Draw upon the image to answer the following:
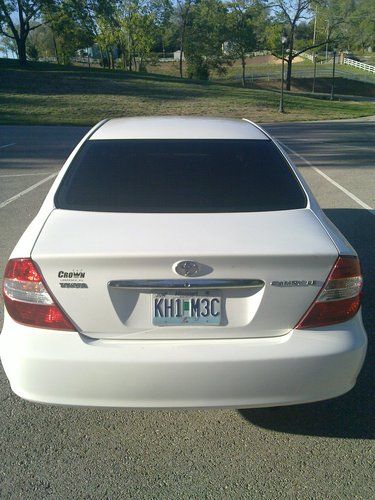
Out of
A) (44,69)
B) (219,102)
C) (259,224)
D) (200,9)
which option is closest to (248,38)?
(200,9)

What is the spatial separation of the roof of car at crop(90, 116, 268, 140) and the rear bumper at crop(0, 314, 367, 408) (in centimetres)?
169

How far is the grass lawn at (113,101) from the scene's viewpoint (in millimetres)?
26881

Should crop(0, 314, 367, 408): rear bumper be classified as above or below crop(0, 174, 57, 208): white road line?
above

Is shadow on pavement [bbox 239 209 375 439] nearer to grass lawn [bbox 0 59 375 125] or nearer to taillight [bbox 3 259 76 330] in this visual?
taillight [bbox 3 259 76 330]

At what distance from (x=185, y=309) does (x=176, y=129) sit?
1.76 meters

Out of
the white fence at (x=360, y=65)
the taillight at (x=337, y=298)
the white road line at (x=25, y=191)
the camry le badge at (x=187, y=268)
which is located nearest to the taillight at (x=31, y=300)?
the camry le badge at (x=187, y=268)

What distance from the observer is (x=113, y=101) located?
1197 inches

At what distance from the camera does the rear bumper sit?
255 centimetres

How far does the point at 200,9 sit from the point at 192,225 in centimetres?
6697

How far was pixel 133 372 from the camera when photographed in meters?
2.55

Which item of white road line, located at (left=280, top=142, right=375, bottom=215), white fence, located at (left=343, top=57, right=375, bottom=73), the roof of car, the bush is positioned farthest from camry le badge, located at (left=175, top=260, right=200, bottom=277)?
white fence, located at (left=343, top=57, right=375, bottom=73)

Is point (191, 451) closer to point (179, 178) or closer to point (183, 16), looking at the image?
point (179, 178)

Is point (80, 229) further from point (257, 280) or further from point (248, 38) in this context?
point (248, 38)

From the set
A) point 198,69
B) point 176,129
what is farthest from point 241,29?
point 176,129
